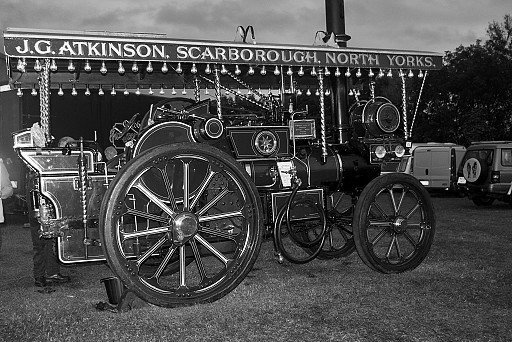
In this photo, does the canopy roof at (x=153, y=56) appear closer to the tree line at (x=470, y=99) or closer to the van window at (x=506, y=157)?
the van window at (x=506, y=157)

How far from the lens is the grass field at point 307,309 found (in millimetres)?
4062

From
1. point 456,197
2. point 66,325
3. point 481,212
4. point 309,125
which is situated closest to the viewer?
point 66,325

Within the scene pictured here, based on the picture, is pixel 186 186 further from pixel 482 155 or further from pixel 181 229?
pixel 482 155

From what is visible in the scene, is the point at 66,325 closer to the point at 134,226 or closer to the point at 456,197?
the point at 134,226

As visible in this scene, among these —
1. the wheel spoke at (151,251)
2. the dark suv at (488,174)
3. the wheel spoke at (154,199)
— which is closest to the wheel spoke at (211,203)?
the wheel spoke at (154,199)

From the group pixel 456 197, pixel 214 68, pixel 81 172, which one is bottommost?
pixel 456 197

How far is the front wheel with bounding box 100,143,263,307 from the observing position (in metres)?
4.32

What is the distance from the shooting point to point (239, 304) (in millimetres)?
4871

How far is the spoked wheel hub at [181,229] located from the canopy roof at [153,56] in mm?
1164

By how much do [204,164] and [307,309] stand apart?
1.48 metres

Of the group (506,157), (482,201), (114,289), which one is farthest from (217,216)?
(482,201)

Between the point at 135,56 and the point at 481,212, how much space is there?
415 inches

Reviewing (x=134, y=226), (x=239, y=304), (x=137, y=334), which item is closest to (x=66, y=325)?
(x=137, y=334)

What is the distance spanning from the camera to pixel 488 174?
1438 centimetres
